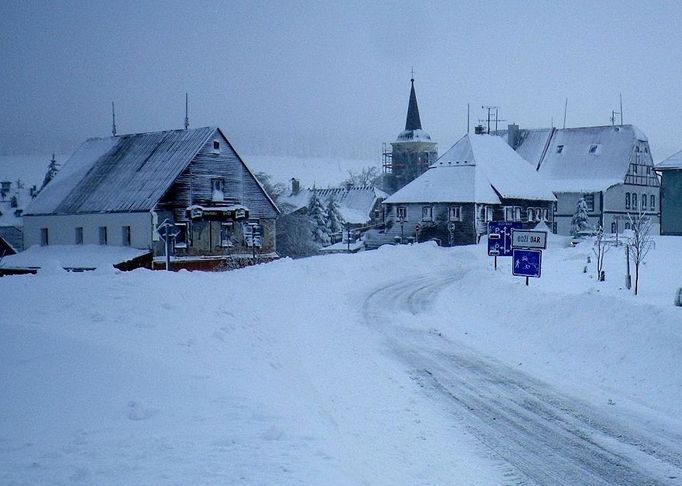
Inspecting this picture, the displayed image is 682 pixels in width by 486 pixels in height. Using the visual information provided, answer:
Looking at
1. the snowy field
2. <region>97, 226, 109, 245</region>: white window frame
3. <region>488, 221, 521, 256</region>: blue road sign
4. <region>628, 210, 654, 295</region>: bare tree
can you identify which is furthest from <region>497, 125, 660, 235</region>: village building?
the snowy field

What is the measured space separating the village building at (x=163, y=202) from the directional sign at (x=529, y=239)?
21.3 metres

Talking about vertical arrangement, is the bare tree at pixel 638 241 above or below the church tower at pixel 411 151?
below

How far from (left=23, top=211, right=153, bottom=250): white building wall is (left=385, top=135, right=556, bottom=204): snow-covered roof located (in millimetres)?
25369

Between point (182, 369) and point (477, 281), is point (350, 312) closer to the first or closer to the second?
point (477, 281)

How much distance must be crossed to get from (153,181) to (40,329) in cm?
2803

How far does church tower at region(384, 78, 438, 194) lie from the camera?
9481 cm

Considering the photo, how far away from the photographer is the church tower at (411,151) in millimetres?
94812

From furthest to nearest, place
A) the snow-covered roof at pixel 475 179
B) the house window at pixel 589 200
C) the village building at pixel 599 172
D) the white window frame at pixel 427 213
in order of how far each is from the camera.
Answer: the village building at pixel 599 172
the house window at pixel 589 200
the white window frame at pixel 427 213
the snow-covered roof at pixel 475 179

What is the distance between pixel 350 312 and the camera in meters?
20.5

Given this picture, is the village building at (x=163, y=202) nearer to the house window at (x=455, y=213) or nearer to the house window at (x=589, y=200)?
the house window at (x=455, y=213)

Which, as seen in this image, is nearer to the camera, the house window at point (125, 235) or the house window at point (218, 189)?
the house window at point (125, 235)

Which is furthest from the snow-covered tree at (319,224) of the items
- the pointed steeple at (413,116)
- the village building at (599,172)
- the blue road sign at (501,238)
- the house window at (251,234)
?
the blue road sign at (501,238)

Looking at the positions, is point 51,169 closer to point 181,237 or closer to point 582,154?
point 181,237

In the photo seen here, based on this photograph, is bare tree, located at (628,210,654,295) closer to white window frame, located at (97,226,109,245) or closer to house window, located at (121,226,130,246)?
house window, located at (121,226,130,246)
